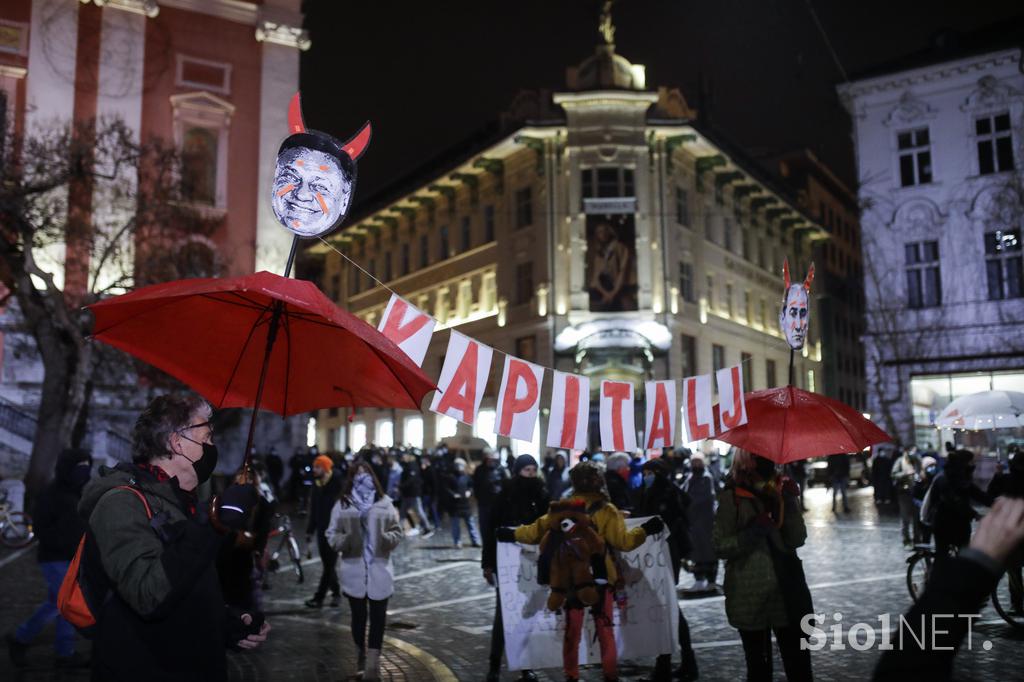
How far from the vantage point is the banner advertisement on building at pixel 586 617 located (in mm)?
7262

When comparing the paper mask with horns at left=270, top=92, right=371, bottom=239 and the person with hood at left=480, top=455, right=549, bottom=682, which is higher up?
the paper mask with horns at left=270, top=92, right=371, bottom=239

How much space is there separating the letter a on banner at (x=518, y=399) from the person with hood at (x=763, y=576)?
79.5 inches

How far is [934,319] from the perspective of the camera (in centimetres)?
3212

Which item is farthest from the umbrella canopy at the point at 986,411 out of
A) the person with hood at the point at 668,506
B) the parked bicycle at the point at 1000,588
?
the person with hood at the point at 668,506

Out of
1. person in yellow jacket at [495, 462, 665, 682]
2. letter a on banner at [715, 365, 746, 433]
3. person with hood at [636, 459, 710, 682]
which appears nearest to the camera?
A: person in yellow jacket at [495, 462, 665, 682]

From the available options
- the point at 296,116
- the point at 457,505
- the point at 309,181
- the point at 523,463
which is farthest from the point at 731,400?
the point at 457,505

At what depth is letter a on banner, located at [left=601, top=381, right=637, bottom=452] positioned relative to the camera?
807 cm

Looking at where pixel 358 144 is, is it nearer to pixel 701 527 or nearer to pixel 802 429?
pixel 802 429

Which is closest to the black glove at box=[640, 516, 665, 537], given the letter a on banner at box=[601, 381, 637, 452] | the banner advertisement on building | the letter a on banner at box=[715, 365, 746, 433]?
the banner advertisement on building

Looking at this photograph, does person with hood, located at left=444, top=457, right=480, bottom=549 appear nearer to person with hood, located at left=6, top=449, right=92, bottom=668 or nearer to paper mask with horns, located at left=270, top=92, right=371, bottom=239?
person with hood, located at left=6, top=449, right=92, bottom=668

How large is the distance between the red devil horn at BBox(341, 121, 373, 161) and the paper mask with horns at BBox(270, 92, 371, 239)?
0.11 ft

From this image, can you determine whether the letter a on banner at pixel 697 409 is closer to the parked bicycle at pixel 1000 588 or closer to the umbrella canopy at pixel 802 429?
the umbrella canopy at pixel 802 429

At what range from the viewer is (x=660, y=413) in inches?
330

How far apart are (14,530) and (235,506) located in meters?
16.7
